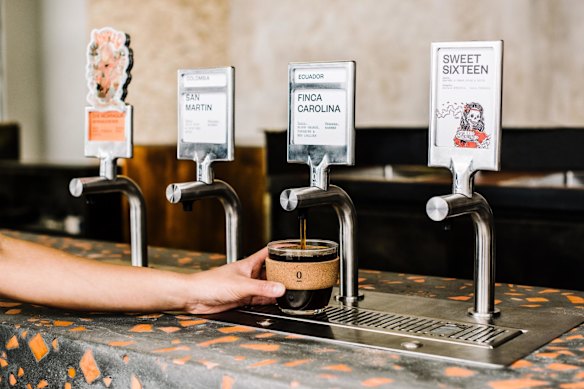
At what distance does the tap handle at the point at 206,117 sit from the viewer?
151cm

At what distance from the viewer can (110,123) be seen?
67.5 inches

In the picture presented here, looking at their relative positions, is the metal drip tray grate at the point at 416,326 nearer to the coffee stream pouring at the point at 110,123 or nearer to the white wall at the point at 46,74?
the coffee stream pouring at the point at 110,123

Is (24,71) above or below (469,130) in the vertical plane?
above

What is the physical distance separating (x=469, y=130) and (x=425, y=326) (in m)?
A: 0.33

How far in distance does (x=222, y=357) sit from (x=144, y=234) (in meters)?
0.71

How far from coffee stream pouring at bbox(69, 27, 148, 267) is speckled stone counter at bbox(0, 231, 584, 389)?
325 millimetres

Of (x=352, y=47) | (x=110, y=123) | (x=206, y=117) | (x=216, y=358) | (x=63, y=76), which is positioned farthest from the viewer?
(x=63, y=76)

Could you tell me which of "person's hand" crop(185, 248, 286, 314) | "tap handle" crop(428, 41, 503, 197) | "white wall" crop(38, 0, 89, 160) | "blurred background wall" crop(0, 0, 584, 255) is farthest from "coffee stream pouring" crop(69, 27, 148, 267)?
Answer: "white wall" crop(38, 0, 89, 160)

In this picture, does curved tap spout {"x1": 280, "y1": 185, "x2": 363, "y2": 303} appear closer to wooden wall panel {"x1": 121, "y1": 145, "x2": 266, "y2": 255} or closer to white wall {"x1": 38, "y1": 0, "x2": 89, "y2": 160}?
wooden wall panel {"x1": 121, "y1": 145, "x2": 266, "y2": 255}

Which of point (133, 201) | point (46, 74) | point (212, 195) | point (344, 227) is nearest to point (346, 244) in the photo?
point (344, 227)

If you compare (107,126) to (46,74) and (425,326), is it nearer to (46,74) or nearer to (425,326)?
(425,326)

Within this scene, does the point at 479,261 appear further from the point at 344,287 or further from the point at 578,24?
the point at 578,24

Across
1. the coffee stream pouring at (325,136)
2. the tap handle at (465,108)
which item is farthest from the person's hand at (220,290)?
the tap handle at (465,108)

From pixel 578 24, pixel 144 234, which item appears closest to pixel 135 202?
pixel 144 234
